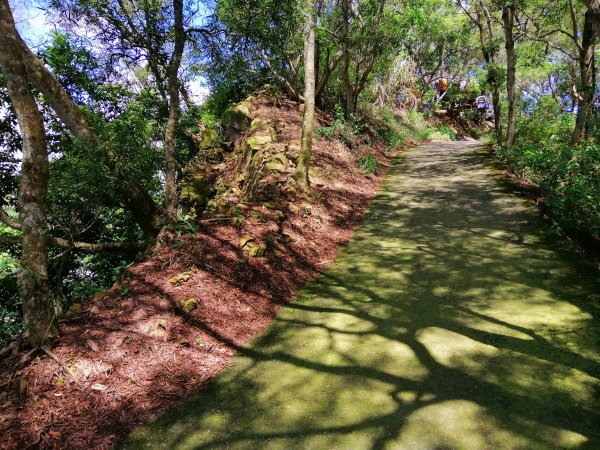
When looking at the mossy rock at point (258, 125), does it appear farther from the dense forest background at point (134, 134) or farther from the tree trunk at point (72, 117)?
the tree trunk at point (72, 117)

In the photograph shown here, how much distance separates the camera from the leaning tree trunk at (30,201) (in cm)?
331

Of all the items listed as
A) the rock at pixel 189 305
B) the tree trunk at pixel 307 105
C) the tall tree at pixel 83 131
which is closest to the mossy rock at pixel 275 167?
the tree trunk at pixel 307 105

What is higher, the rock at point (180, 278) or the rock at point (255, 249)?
the rock at point (255, 249)

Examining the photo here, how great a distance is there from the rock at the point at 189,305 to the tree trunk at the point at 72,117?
1.84m

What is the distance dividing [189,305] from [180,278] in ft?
1.50

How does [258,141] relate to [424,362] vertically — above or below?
above

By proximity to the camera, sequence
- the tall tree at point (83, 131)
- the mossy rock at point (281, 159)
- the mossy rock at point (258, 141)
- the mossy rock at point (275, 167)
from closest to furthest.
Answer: the tall tree at point (83, 131) < the mossy rock at point (275, 167) < the mossy rock at point (281, 159) < the mossy rock at point (258, 141)

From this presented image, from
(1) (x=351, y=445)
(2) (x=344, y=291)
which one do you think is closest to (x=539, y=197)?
(2) (x=344, y=291)

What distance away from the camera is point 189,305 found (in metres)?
4.25

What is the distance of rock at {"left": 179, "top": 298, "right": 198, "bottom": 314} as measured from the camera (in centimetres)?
421

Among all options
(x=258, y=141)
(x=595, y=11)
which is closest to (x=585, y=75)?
(x=595, y=11)

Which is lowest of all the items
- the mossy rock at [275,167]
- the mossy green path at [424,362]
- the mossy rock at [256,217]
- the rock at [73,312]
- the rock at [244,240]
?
the mossy green path at [424,362]

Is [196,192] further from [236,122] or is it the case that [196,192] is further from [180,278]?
[180,278]

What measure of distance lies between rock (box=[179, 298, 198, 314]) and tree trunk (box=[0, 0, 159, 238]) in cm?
184
